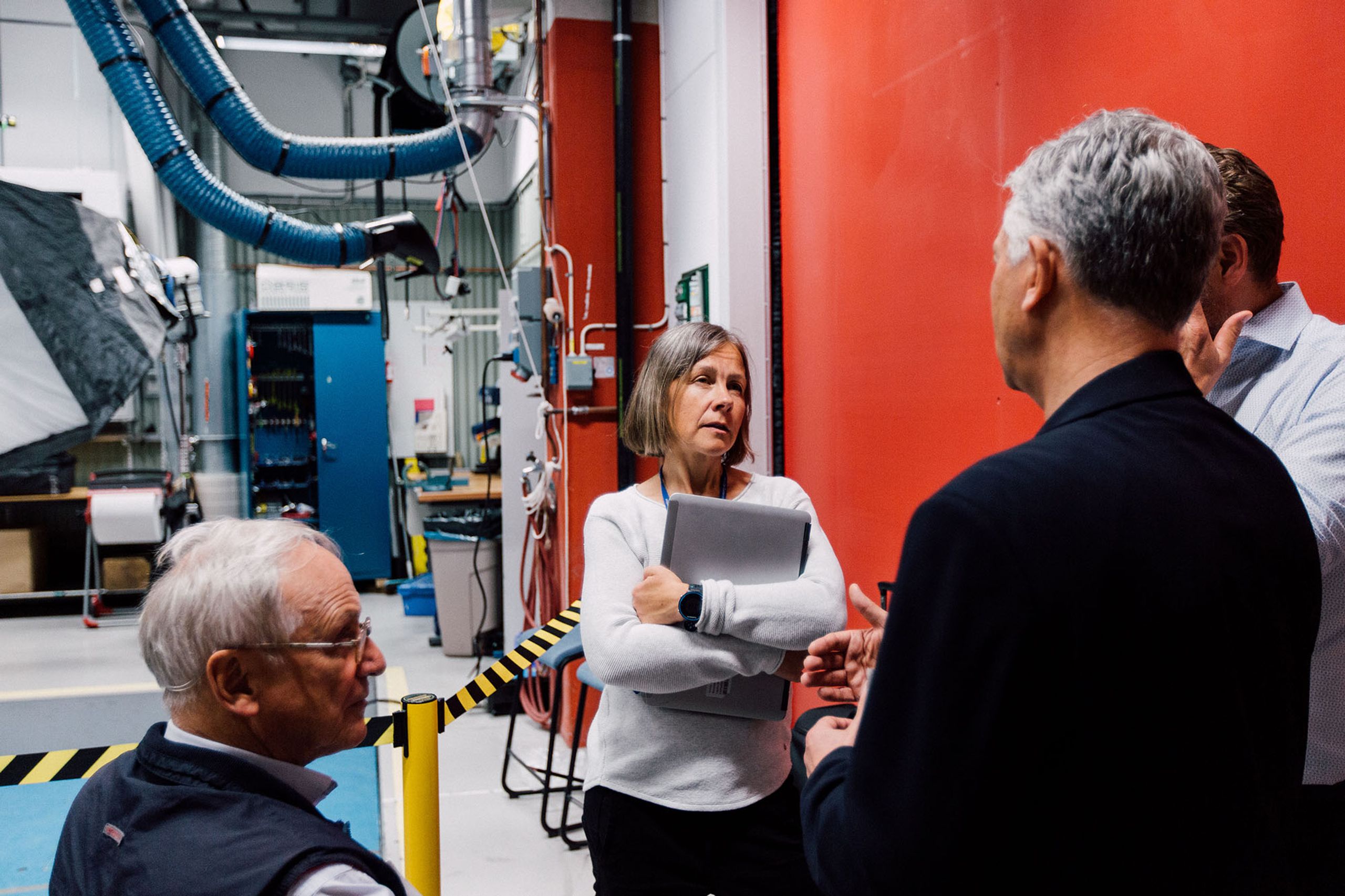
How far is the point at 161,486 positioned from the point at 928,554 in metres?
6.87

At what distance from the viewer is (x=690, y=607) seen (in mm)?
1441

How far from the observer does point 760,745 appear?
1.54 meters

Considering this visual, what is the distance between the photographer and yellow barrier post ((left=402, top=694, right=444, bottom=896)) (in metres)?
1.97

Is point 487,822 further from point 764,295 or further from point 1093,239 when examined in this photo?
point 1093,239

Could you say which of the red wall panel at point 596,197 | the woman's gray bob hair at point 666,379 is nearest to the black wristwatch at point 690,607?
the woman's gray bob hair at point 666,379

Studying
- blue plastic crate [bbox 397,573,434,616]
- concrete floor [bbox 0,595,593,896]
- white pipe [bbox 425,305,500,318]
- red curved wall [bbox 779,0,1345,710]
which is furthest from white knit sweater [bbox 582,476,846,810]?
blue plastic crate [bbox 397,573,434,616]

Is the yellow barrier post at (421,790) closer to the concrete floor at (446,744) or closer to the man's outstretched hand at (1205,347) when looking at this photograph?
the concrete floor at (446,744)

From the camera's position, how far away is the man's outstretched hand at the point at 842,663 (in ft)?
3.70

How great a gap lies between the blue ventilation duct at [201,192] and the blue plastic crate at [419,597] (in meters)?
2.42

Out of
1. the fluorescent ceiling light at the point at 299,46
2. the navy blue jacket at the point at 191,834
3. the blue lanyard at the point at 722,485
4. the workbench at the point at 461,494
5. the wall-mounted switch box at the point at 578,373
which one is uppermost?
the fluorescent ceiling light at the point at 299,46

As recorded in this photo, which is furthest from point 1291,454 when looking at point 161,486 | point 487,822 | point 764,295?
point 161,486

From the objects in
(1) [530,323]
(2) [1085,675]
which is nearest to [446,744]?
(1) [530,323]

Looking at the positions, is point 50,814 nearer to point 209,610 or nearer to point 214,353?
point 209,610

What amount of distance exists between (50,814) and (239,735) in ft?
10.6
